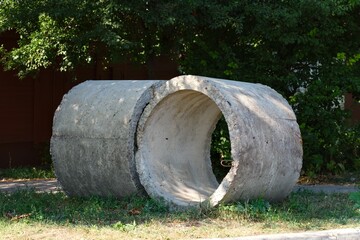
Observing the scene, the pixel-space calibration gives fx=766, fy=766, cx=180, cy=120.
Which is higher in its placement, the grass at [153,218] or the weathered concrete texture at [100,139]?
the weathered concrete texture at [100,139]

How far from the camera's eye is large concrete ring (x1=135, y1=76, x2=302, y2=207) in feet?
30.0

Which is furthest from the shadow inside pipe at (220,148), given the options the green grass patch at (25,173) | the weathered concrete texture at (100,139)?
the weathered concrete texture at (100,139)

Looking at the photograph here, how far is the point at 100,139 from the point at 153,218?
1.68 meters

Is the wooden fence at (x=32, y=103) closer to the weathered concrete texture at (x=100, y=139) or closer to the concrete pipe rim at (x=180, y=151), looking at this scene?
the concrete pipe rim at (x=180, y=151)

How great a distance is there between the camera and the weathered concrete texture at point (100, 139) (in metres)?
10.1

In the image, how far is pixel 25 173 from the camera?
15234 mm

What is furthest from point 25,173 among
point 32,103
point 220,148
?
point 220,148

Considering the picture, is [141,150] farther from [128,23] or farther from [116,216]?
[128,23]

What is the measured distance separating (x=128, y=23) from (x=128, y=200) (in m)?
4.41

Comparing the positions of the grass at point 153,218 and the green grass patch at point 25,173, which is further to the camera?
the green grass patch at point 25,173

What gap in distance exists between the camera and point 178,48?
14.7 metres

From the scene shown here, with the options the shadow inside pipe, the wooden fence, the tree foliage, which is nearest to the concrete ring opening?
the tree foliage

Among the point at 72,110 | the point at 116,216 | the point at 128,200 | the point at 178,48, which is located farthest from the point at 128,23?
the point at 116,216

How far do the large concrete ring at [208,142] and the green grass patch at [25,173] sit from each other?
461 centimetres
